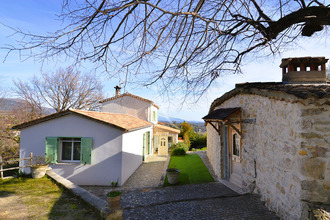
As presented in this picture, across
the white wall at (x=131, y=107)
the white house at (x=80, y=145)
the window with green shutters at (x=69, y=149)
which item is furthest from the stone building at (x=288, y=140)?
the white wall at (x=131, y=107)

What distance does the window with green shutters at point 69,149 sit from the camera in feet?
29.5

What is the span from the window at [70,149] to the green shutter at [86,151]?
48 centimetres

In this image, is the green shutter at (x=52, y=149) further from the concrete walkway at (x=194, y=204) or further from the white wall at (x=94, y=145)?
the concrete walkway at (x=194, y=204)

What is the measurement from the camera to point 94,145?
9.09 metres

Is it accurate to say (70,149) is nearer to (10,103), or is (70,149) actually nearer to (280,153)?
(280,153)

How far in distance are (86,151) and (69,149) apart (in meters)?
1.22

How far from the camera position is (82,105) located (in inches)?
846

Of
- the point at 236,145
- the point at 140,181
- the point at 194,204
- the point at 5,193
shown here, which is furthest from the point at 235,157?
the point at 5,193

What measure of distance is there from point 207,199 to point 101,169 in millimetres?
5808

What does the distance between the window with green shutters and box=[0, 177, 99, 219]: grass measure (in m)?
1.97

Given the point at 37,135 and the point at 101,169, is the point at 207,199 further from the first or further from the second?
the point at 37,135

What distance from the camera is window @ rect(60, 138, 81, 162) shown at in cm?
935

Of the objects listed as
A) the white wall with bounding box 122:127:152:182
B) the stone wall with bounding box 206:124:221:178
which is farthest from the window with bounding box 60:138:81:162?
the stone wall with bounding box 206:124:221:178

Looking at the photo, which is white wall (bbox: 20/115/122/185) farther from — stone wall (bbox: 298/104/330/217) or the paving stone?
stone wall (bbox: 298/104/330/217)
